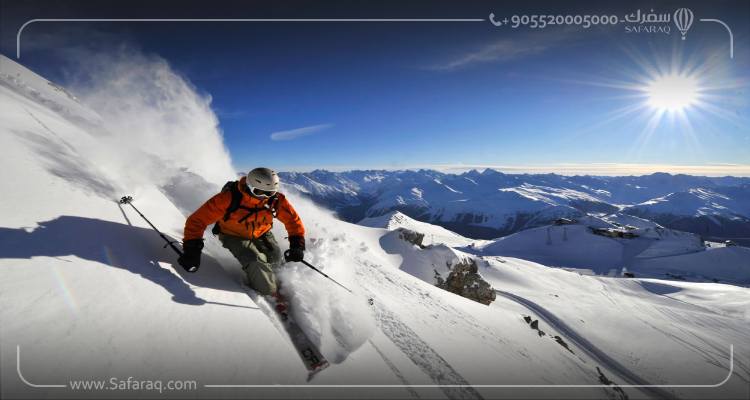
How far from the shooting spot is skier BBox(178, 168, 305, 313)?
640cm

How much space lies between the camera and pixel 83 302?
4.63 metres

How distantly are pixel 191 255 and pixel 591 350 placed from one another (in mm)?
20619

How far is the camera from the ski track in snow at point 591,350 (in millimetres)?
12234

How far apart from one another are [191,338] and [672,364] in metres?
22.3

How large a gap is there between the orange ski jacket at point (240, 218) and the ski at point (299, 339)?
1492 millimetres

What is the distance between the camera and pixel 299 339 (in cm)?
537

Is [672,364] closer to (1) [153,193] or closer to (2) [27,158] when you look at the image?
(1) [153,193]

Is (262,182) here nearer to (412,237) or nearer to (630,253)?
(412,237)

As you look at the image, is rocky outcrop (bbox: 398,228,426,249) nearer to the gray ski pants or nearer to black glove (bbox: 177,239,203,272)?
the gray ski pants

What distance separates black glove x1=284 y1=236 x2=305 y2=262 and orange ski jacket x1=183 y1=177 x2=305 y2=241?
0.13 m

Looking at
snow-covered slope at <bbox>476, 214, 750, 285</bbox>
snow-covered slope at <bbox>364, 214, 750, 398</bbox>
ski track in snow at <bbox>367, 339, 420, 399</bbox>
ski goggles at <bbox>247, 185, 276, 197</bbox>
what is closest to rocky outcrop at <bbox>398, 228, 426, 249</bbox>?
snow-covered slope at <bbox>364, 214, 750, 398</bbox>

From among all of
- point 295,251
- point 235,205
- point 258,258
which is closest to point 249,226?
point 235,205

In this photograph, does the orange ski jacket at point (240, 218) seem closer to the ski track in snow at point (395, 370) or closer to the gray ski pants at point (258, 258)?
the gray ski pants at point (258, 258)

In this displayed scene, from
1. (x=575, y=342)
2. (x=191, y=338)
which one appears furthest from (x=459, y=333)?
(x=575, y=342)
